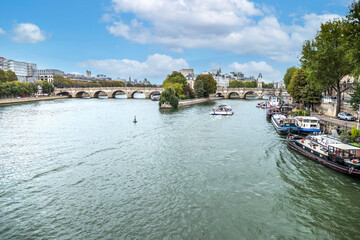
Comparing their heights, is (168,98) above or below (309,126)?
above

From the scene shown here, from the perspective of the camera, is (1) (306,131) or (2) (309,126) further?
(2) (309,126)

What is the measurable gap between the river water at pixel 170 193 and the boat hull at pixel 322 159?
50cm

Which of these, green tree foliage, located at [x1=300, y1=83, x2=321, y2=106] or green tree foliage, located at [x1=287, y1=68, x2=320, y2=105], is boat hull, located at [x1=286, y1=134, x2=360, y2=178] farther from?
green tree foliage, located at [x1=300, y1=83, x2=321, y2=106]

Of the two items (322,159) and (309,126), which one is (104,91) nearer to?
(309,126)

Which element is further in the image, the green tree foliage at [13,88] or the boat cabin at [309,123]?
the green tree foliage at [13,88]

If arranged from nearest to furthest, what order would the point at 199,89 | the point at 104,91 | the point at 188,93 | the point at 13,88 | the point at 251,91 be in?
the point at 13,88 → the point at 188,93 → the point at 199,89 → the point at 251,91 → the point at 104,91

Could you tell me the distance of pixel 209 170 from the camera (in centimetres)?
2039

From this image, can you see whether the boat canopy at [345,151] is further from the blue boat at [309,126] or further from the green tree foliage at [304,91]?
the green tree foliage at [304,91]

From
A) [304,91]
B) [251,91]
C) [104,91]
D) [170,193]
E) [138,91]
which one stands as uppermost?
[251,91]

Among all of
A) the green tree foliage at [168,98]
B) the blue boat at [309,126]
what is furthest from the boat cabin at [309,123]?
the green tree foliage at [168,98]

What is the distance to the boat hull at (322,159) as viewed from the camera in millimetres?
18156

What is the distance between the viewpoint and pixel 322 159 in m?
21.0

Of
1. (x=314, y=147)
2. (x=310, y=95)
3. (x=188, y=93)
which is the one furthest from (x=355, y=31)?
(x=188, y=93)

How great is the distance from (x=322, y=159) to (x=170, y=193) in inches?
531
